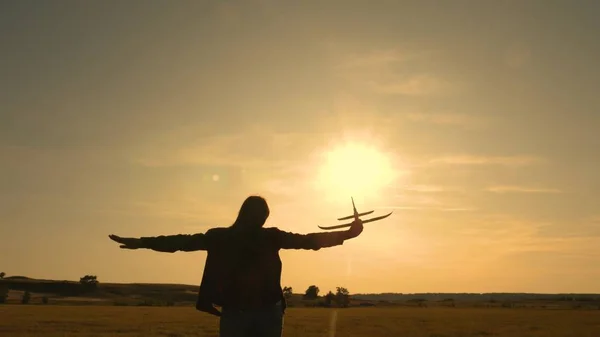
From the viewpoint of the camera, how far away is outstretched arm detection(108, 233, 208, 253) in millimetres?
5691

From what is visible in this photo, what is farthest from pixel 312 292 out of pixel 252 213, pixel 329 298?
pixel 252 213

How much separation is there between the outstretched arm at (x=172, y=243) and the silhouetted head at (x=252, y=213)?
1.14 ft

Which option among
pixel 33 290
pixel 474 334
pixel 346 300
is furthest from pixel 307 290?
pixel 474 334

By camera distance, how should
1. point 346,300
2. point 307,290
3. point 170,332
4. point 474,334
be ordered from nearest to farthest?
point 170,332 < point 474,334 < point 346,300 < point 307,290

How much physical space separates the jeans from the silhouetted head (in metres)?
0.77

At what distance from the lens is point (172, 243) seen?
575 cm

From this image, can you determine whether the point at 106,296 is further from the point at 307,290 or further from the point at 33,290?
the point at 307,290

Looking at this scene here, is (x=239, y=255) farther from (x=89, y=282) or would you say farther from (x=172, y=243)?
(x=89, y=282)

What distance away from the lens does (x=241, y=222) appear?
19.1ft

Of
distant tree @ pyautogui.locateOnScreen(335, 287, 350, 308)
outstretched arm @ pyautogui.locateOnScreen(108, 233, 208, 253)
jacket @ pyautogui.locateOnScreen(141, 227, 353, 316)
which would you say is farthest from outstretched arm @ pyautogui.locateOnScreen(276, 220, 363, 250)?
distant tree @ pyautogui.locateOnScreen(335, 287, 350, 308)

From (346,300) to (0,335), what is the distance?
12495 centimetres

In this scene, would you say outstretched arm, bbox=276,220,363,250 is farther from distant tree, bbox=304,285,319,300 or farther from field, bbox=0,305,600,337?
distant tree, bbox=304,285,319,300

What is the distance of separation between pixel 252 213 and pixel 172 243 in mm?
733

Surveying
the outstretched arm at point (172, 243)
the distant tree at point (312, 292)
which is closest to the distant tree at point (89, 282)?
the distant tree at point (312, 292)
